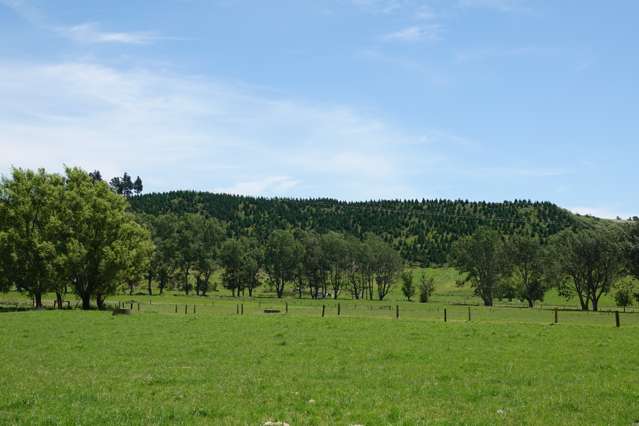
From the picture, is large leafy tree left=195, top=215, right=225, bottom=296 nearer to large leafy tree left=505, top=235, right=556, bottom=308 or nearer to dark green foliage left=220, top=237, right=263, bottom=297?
dark green foliage left=220, top=237, right=263, bottom=297

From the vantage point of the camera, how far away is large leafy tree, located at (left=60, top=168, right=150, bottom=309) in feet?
225

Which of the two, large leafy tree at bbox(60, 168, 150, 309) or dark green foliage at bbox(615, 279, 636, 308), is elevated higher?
large leafy tree at bbox(60, 168, 150, 309)

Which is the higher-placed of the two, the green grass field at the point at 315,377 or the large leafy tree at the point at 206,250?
→ the large leafy tree at the point at 206,250

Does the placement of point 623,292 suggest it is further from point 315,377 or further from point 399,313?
point 315,377

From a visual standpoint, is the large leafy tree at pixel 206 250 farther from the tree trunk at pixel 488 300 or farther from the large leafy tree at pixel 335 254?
the tree trunk at pixel 488 300

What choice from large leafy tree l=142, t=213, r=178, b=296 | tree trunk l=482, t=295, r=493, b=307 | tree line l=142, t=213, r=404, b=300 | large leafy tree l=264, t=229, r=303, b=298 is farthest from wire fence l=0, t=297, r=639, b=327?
large leafy tree l=264, t=229, r=303, b=298

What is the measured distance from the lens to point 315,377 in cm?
2062

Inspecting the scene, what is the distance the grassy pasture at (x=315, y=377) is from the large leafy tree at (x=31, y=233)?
32348mm

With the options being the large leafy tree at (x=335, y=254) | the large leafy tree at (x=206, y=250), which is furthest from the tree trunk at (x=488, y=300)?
the large leafy tree at (x=206, y=250)

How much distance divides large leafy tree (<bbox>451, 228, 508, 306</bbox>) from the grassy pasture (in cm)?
9310

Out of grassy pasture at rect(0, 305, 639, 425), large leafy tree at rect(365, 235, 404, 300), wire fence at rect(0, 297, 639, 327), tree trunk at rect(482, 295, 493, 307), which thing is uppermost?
large leafy tree at rect(365, 235, 404, 300)

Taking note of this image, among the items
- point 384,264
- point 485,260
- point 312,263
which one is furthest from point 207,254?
point 485,260

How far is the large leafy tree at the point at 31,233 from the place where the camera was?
66.5 m

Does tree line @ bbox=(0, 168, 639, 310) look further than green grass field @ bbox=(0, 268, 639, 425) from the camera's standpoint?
Yes
